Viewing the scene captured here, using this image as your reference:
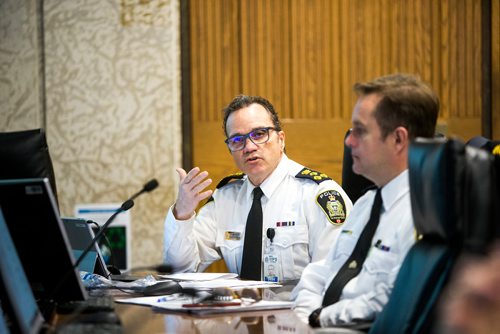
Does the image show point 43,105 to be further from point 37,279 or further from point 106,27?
point 37,279

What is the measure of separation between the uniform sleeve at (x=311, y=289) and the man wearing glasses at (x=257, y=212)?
0.67 m

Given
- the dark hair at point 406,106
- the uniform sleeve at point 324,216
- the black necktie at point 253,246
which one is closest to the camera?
the dark hair at point 406,106

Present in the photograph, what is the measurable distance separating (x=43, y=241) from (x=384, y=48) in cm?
327

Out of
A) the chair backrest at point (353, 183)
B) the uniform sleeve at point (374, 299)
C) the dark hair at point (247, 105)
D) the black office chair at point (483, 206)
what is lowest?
the uniform sleeve at point (374, 299)

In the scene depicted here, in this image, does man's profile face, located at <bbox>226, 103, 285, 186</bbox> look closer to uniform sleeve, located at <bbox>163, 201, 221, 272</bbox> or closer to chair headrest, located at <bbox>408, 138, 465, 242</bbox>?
uniform sleeve, located at <bbox>163, 201, 221, 272</bbox>

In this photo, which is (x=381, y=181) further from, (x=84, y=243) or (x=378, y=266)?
(x=84, y=243)

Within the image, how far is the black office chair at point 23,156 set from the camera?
268cm

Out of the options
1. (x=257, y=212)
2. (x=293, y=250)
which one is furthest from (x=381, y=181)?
(x=257, y=212)

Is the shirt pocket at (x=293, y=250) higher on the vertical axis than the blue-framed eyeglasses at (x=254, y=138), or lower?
lower

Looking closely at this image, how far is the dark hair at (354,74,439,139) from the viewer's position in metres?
2.18

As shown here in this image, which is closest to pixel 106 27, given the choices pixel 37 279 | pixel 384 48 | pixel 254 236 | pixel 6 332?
pixel 384 48

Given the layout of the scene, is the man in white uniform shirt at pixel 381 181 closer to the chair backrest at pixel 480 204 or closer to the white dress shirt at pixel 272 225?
the chair backrest at pixel 480 204

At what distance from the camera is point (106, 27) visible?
4.83 meters

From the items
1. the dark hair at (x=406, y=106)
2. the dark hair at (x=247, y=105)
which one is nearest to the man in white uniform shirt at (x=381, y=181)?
the dark hair at (x=406, y=106)
